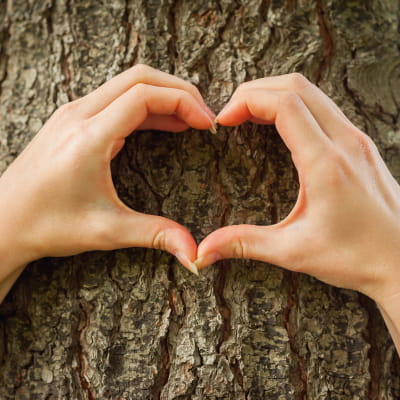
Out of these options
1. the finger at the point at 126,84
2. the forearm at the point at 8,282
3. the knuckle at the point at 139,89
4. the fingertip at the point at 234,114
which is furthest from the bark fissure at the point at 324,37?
the forearm at the point at 8,282

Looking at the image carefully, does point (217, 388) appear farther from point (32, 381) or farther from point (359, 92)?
point (359, 92)

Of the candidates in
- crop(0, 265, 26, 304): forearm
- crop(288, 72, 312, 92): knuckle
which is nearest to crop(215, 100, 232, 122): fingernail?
crop(288, 72, 312, 92): knuckle

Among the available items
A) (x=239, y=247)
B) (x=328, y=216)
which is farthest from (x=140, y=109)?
(x=328, y=216)

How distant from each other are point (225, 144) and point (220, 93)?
0.49 ft

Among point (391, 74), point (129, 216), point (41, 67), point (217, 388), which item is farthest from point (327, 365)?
point (41, 67)

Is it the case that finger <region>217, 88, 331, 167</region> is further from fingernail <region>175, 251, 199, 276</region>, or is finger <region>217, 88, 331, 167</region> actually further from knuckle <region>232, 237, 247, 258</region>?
fingernail <region>175, 251, 199, 276</region>

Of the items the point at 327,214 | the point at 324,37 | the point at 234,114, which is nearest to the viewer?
the point at 327,214

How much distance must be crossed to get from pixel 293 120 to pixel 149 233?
435 mm

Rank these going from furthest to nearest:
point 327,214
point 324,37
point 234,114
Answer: point 324,37 < point 234,114 < point 327,214

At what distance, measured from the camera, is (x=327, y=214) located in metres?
0.98

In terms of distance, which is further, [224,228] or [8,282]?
[8,282]

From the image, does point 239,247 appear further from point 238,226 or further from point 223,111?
point 223,111

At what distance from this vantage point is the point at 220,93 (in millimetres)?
1217

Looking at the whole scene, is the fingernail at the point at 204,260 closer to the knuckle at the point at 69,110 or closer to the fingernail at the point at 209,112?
the fingernail at the point at 209,112
